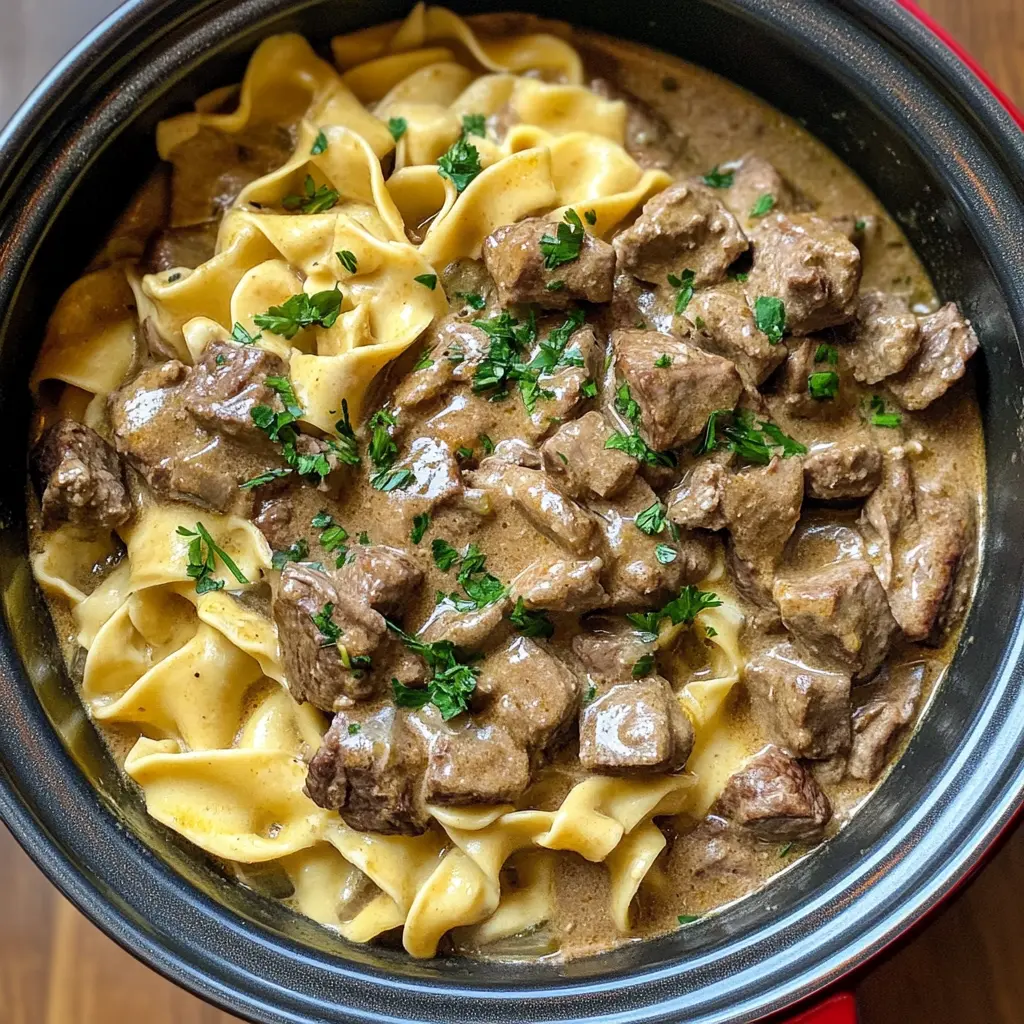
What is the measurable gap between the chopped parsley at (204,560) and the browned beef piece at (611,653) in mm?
1148

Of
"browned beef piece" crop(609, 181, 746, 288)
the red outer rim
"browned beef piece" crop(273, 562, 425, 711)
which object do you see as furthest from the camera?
"browned beef piece" crop(609, 181, 746, 288)

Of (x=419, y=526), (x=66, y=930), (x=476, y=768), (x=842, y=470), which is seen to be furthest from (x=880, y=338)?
(x=66, y=930)

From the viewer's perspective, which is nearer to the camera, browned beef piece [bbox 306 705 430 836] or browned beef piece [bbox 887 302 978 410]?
browned beef piece [bbox 306 705 430 836]

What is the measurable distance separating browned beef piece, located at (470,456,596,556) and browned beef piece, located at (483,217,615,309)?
1.88ft

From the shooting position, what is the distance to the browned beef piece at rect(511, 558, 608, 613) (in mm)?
3203

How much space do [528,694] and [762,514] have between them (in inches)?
36.3

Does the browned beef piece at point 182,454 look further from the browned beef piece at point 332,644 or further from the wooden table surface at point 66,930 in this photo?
the wooden table surface at point 66,930

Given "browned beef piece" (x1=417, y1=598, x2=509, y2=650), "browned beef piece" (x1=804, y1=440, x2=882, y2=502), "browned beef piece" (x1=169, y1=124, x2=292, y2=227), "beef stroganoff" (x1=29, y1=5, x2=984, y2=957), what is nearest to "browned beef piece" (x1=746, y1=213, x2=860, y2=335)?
"beef stroganoff" (x1=29, y1=5, x2=984, y2=957)

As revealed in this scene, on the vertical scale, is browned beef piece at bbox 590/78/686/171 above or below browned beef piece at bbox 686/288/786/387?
above

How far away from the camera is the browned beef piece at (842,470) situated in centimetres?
337

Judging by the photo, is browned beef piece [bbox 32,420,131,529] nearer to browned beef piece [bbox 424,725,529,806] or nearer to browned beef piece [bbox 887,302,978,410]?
browned beef piece [bbox 424,725,529,806]

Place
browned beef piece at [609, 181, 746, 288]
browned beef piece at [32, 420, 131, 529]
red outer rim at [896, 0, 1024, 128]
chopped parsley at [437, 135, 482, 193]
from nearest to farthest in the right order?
1. red outer rim at [896, 0, 1024, 128]
2. browned beef piece at [32, 420, 131, 529]
3. browned beef piece at [609, 181, 746, 288]
4. chopped parsley at [437, 135, 482, 193]

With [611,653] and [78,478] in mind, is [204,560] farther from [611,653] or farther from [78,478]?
[611,653]

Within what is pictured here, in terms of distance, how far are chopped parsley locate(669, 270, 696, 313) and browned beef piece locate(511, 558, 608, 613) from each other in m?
0.96
